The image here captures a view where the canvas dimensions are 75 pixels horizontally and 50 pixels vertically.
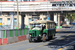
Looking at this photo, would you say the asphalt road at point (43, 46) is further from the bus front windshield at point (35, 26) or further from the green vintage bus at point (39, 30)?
the bus front windshield at point (35, 26)

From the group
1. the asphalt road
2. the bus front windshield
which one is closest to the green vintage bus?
the bus front windshield

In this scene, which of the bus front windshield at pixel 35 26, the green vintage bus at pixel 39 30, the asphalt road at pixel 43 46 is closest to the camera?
the asphalt road at pixel 43 46

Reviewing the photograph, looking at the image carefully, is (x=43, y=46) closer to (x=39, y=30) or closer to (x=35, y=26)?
(x=39, y=30)

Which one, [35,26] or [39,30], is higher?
[35,26]

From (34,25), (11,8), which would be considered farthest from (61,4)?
(34,25)

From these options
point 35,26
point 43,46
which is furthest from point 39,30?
point 43,46

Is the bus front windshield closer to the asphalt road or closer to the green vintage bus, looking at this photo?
the green vintage bus

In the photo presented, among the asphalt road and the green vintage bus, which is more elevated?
the green vintage bus

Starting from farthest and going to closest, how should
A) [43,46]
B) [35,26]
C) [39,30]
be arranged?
[35,26]
[39,30]
[43,46]

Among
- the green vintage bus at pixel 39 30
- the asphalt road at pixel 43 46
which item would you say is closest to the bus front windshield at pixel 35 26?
the green vintage bus at pixel 39 30

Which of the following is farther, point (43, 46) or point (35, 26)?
point (35, 26)

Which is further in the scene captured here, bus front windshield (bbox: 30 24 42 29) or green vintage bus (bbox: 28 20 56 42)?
bus front windshield (bbox: 30 24 42 29)

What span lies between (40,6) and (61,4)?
4.32 m

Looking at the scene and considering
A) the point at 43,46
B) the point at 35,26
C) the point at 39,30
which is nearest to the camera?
the point at 43,46
